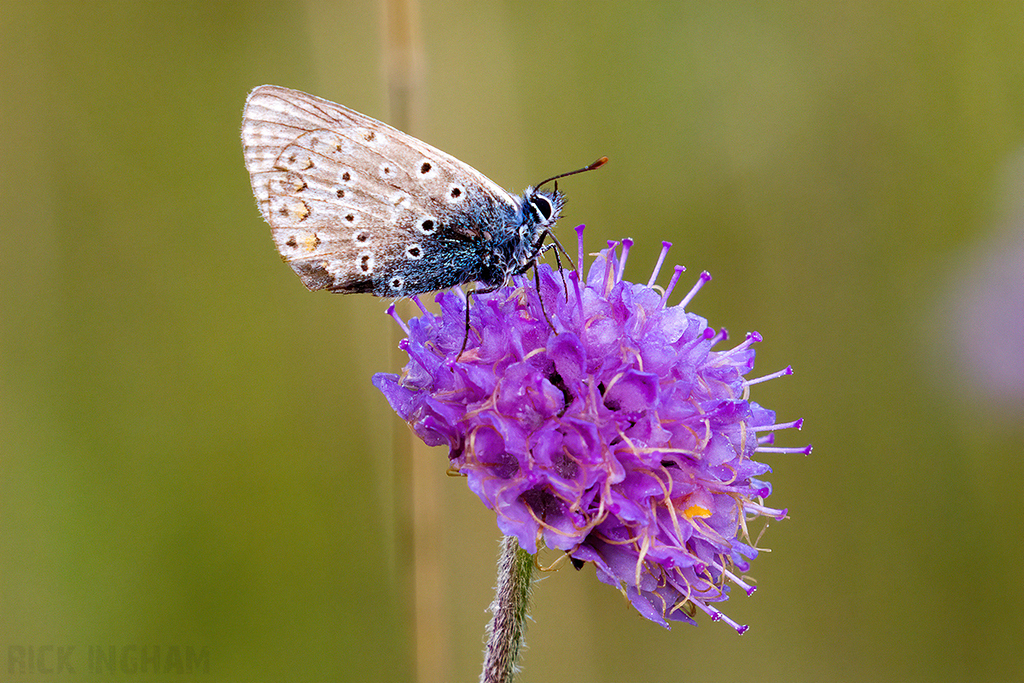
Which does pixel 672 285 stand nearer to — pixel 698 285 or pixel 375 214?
pixel 698 285

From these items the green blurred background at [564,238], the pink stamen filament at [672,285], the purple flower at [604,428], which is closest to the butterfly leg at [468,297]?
the purple flower at [604,428]

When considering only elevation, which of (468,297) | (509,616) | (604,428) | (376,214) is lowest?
(509,616)

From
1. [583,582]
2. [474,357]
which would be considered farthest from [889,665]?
[474,357]

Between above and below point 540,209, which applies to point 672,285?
below

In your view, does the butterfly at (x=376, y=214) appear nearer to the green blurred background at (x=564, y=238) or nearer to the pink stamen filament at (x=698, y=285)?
the pink stamen filament at (x=698, y=285)

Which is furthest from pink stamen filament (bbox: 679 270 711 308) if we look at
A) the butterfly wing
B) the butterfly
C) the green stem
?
the green stem

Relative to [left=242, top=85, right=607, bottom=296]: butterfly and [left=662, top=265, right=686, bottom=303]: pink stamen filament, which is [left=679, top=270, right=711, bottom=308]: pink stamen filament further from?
[left=242, top=85, right=607, bottom=296]: butterfly

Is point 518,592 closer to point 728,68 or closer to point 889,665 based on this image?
point 889,665

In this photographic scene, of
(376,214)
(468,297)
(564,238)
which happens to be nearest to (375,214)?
(376,214)
